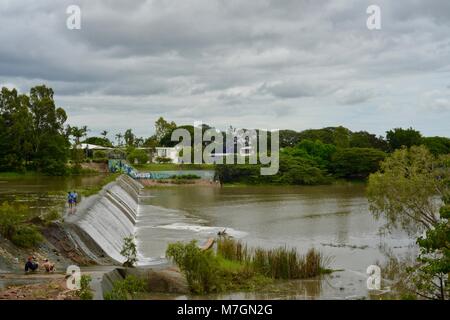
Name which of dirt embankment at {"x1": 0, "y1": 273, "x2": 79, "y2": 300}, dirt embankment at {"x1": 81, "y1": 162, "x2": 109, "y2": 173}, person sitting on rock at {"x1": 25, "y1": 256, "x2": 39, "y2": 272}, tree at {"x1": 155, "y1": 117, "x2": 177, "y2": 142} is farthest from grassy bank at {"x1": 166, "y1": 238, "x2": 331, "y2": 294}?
tree at {"x1": 155, "y1": 117, "x2": 177, "y2": 142}

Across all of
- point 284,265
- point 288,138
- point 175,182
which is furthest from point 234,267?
point 288,138

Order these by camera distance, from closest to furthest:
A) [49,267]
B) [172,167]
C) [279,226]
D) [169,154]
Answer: [49,267]
[279,226]
[172,167]
[169,154]

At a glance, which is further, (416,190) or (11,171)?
(11,171)

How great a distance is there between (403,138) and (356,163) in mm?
14711

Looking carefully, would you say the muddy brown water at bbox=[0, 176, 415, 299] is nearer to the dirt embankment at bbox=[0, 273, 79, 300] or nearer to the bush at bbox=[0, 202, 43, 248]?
the dirt embankment at bbox=[0, 273, 79, 300]

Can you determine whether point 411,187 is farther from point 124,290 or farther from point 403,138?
point 403,138

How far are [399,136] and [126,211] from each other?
61.1m

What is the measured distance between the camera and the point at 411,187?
1085 inches

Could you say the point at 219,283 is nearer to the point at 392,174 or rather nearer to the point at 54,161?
the point at 392,174

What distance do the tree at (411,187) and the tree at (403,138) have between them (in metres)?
60.8

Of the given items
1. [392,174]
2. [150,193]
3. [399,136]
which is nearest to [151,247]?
[392,174]

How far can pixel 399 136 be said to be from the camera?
88625 millimetres

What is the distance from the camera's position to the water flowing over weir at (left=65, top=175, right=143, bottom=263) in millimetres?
22312

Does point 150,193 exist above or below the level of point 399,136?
below
